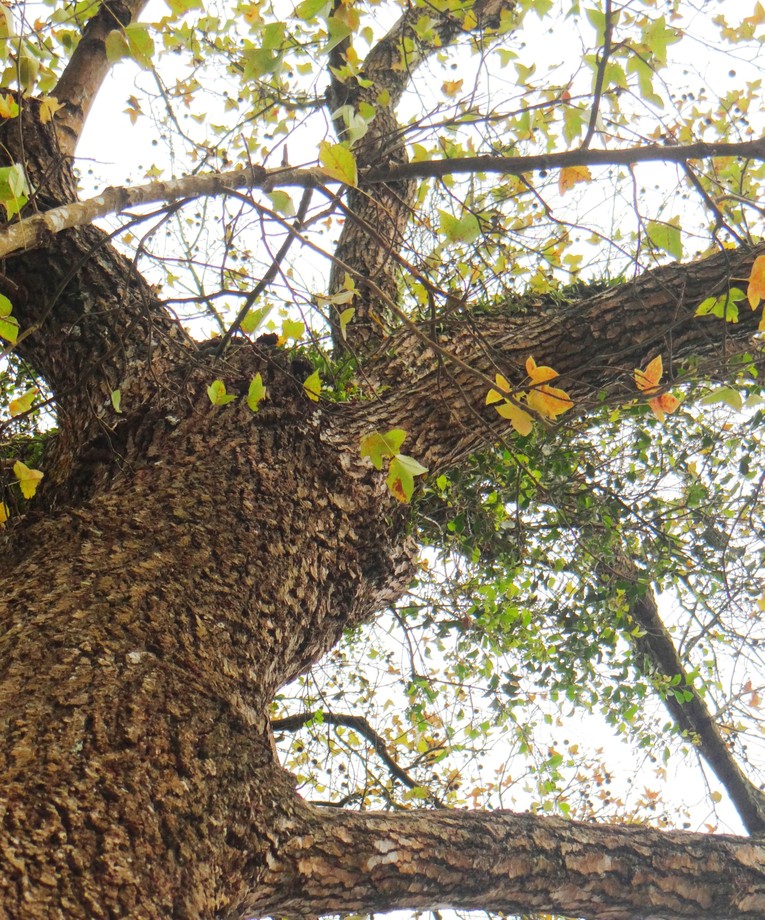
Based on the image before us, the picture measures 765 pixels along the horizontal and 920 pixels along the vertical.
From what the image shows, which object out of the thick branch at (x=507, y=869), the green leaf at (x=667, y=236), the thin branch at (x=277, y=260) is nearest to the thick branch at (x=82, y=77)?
the thin branch at (x=277, y=260)

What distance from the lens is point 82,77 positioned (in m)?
2.92

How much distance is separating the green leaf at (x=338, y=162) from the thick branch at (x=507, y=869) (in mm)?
1327

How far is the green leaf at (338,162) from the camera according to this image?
47.8 inches

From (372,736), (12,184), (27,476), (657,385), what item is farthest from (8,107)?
(372,736)

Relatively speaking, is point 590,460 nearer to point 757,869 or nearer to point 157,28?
point 757,869

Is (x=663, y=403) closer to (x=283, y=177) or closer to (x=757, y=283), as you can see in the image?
(x=757, y=283)

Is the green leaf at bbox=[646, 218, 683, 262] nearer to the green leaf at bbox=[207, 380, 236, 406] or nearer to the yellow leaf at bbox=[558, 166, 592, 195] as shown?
the yellow leaf at bbox=[558, 166, 592, 195]

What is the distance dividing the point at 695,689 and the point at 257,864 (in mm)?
2483

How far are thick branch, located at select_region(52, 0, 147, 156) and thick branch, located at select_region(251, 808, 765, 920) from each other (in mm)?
2593

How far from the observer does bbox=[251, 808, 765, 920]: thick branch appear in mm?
1652

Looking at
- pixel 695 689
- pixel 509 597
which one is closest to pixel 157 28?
pixel 509 597

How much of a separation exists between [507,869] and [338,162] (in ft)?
5.77

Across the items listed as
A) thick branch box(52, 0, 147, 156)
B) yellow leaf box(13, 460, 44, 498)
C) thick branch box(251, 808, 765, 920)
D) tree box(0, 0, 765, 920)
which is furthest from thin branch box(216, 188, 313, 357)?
thick branch box(52, 0, 147, 156)

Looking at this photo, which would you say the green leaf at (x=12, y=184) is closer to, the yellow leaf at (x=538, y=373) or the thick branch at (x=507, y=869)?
the yellow leaf at (x=538, y=373)
